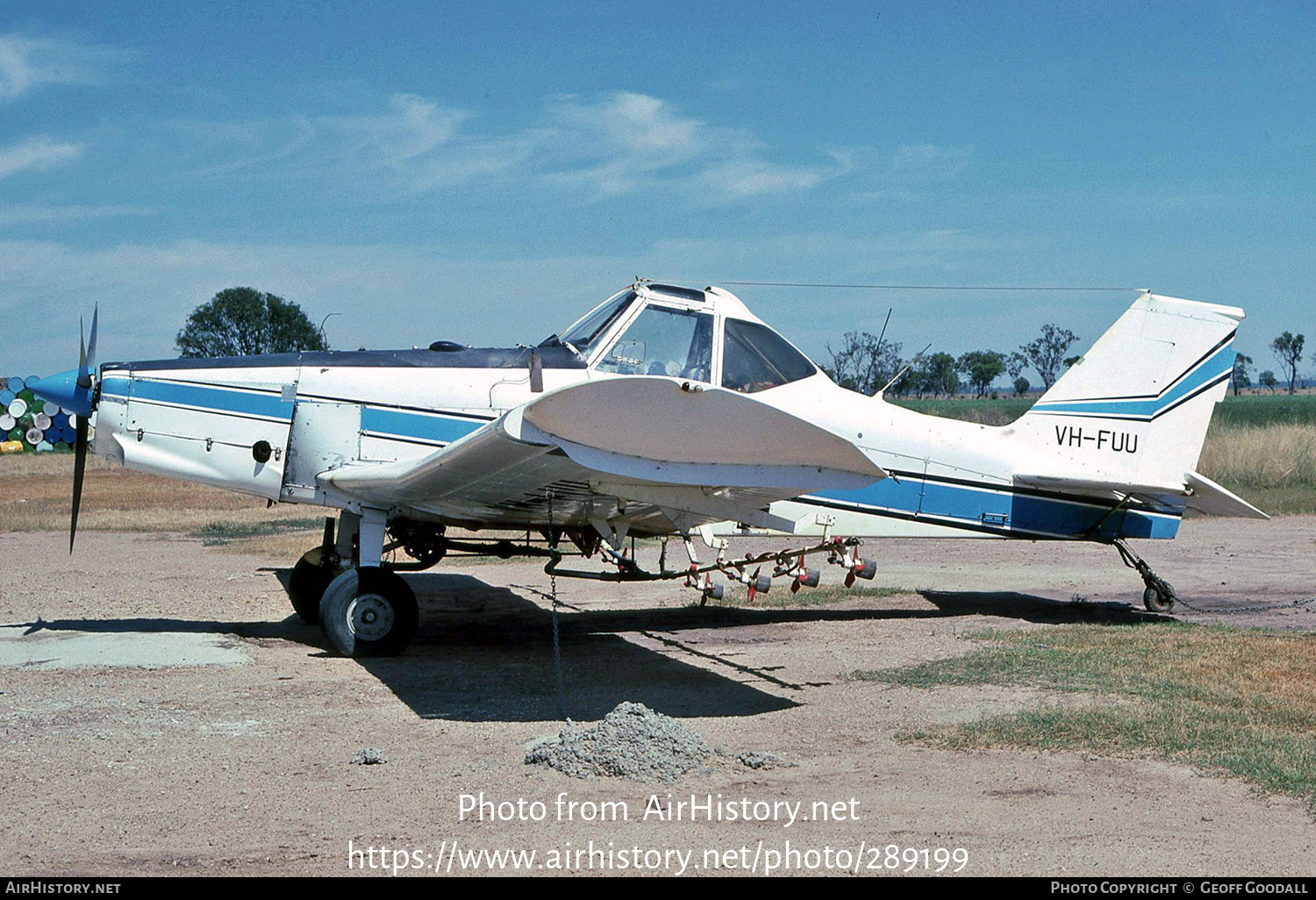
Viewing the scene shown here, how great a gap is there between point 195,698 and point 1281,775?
5.91m

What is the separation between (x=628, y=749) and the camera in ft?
17.6

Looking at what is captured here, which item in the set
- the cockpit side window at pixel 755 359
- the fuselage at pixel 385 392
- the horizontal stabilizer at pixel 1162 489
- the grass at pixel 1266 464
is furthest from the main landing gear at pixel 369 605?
the grass at pixel 1266 464

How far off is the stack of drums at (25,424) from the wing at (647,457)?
41.2 meters

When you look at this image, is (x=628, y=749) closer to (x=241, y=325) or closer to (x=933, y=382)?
(x=933, y=382)

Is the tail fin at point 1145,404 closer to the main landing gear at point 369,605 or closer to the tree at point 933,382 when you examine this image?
the main landing gear at point 369,605

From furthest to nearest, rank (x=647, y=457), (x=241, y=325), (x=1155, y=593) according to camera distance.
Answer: (x=241, y=325) < (x=1155, y=593) < (x=647, y=457)

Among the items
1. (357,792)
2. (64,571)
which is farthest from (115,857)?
(64,571)

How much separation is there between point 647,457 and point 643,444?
158 mm

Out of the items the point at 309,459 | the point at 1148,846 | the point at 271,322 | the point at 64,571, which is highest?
the point at 271,322

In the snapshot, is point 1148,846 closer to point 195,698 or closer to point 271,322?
point 195,698

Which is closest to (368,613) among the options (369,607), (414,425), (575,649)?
(369,607)

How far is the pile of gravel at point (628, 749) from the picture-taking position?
17.3 ft

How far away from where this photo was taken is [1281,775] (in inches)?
203

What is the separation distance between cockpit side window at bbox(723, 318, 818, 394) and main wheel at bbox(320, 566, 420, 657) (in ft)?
9.55
